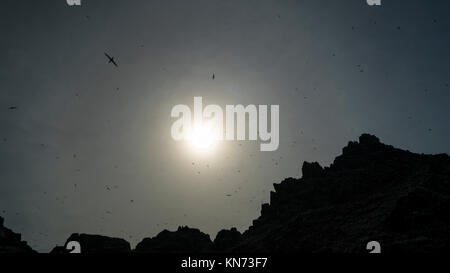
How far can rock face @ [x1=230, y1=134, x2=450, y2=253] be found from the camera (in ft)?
233

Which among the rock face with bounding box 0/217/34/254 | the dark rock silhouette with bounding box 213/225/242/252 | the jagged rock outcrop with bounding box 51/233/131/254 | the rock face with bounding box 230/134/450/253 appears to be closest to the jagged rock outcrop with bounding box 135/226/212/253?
the dark rock silhouette with bounding box 213/225/242/252

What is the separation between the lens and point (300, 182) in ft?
463

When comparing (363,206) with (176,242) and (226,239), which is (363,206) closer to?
(226,239)

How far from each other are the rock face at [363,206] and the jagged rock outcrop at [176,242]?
65.5 feet

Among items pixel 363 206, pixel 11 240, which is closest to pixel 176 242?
pixel 11 240

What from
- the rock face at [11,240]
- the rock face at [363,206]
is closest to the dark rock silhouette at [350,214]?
the rock face at [363,206]

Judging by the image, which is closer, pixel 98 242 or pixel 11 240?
pixel 11 240

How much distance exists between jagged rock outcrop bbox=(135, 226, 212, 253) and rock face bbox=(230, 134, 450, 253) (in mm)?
19960

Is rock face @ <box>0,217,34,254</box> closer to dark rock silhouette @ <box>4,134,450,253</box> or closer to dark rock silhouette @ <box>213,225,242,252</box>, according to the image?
dark rock silhouette @ <box>4,134,450,253</box>

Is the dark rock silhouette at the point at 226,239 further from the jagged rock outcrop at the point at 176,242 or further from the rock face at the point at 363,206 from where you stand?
the jagged rock outcrop at the point at 176,242

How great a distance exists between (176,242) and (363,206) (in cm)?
7763

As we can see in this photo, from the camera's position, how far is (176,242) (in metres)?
132

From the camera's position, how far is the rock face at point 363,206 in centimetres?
7112
